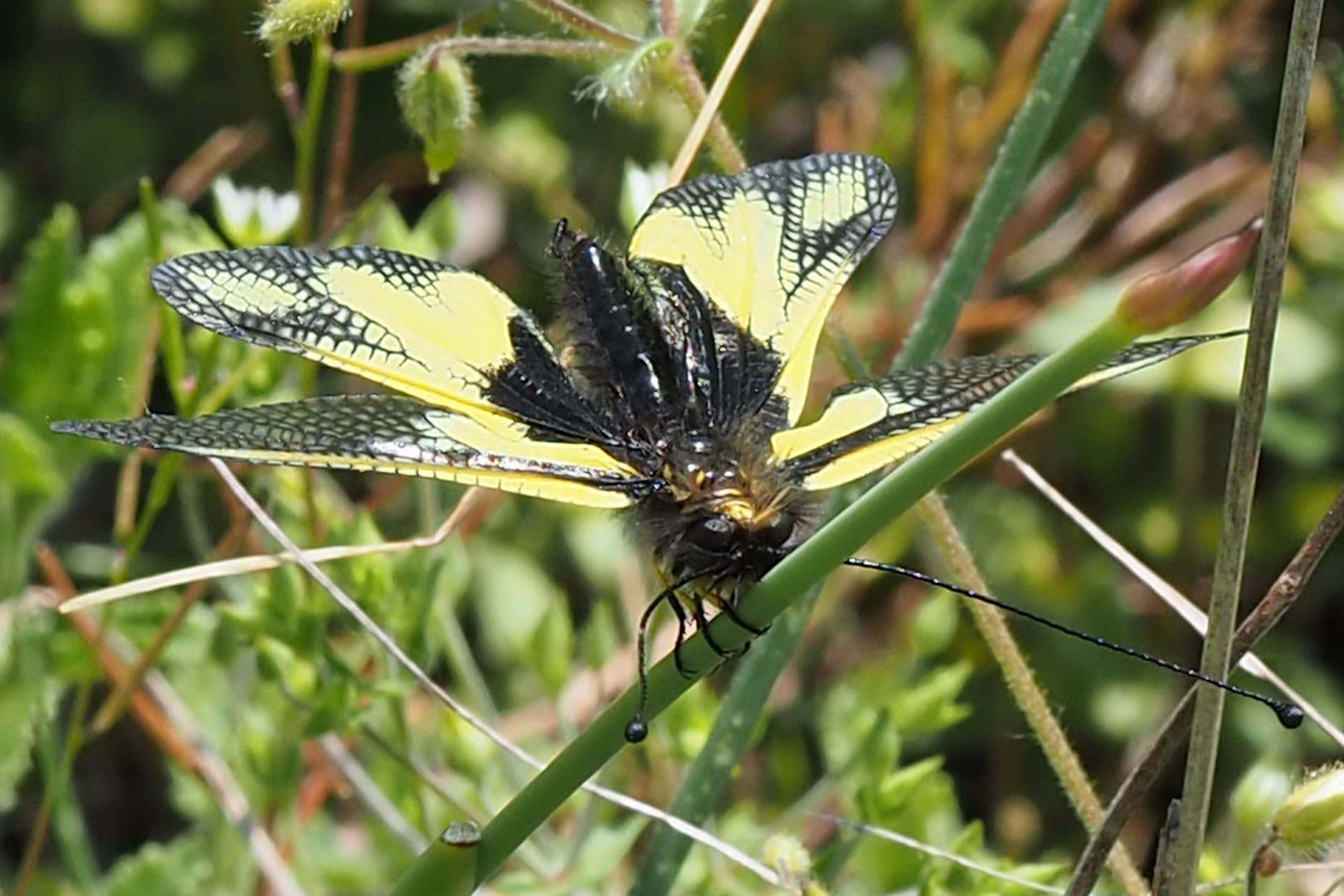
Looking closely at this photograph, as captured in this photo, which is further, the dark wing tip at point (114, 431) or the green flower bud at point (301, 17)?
the green flower bud at point (301, 17)

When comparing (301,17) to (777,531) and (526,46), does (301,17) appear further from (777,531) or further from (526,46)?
(777,531)

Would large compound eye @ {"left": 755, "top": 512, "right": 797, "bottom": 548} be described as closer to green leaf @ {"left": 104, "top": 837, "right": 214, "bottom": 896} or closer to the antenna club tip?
the antenna club tip

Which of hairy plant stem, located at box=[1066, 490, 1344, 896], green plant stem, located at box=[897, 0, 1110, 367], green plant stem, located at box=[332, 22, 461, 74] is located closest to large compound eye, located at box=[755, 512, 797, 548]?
hairy plant stem, located at box=[1066, 490, 1344, 896]

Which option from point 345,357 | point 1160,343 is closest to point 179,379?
point 345,357

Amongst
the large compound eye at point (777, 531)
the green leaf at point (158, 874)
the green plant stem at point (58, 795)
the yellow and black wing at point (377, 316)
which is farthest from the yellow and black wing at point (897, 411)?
the green leaf at point (158, 874)

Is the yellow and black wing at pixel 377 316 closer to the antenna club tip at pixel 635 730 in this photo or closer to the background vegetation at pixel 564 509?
the background vegetation at pixel 564 509

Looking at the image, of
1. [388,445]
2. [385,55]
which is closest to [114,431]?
[388,445]
